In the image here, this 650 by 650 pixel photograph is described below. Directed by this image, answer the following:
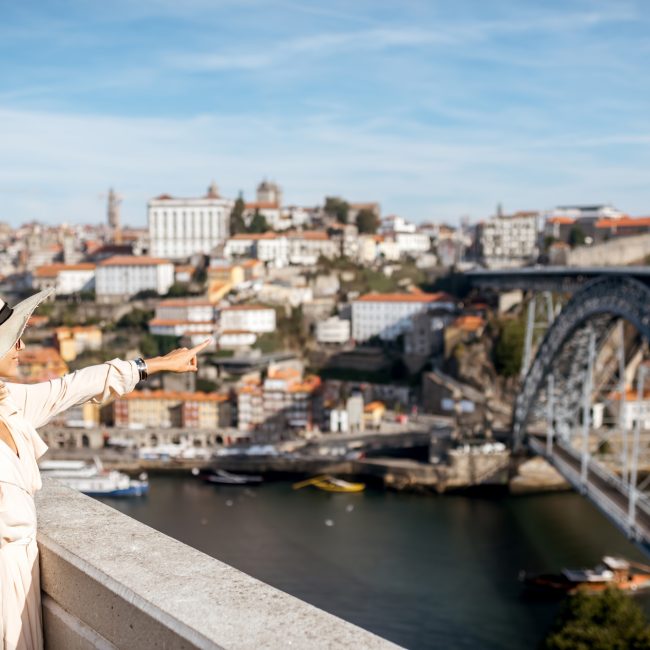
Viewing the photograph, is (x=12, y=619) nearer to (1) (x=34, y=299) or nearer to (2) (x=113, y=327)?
(1) (x=34, y=299)

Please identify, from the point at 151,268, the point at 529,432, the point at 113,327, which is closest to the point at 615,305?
the point at 529,432

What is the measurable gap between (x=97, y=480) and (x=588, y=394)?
25.7 feet

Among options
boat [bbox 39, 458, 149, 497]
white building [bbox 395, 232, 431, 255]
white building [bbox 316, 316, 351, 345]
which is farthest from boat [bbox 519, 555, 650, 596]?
white building [bbox 395, 232, 431, 255]

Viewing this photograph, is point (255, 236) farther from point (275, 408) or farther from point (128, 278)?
point (275, 408)

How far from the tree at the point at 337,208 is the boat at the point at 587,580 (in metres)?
21.3

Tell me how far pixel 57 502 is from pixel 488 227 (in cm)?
2966

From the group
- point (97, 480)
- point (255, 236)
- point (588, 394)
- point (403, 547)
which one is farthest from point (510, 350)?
point (255, 236)

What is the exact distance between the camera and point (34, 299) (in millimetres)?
1047

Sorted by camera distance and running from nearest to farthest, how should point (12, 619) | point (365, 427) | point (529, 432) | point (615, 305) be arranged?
1. point (12, 619)
2. point (615, 305)
3. point (529, 432)
4. point (365, 427)

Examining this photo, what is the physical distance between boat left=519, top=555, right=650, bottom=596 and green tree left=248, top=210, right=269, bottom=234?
1893cm

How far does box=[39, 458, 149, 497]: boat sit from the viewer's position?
48.2ft

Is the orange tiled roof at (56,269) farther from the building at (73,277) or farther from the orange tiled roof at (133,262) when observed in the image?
the orange tiled roof at (133,262)

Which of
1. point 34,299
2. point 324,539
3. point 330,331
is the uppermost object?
point 34,299

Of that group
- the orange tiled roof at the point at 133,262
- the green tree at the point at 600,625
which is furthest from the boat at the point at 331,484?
the orange tiled roof at the point at 133,262
